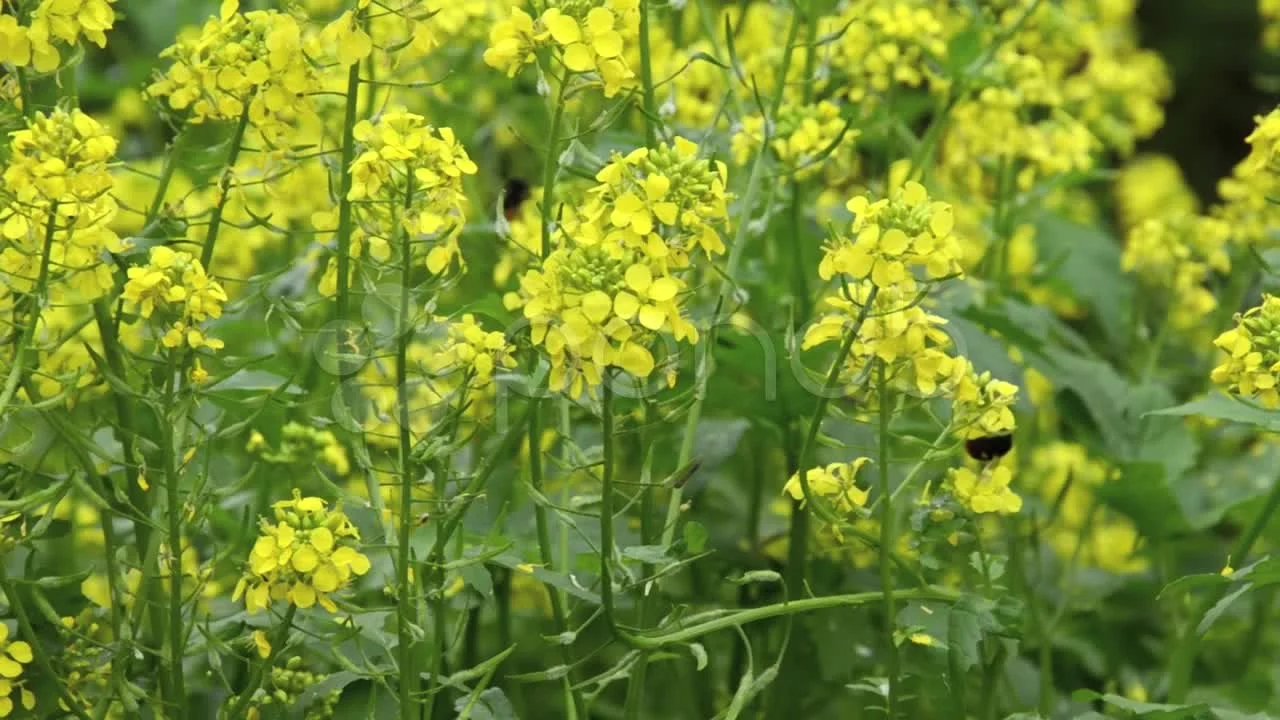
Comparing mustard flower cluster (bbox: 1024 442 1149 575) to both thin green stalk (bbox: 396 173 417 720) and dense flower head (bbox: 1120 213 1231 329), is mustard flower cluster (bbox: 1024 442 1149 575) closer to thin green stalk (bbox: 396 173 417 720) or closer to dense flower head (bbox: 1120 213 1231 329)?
dense flower head (bbox: 1120 213 1231 329)

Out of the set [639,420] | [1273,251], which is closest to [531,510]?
[639,420]

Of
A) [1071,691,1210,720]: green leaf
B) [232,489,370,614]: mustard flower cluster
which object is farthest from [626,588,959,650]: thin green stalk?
[232,489,370,614]: mustard flower cluster

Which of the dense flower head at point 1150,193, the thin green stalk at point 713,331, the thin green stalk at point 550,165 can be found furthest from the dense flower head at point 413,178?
the dense flower head at point 1150,193

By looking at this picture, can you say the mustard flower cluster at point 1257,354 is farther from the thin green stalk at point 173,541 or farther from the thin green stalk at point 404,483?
the thin green stalk at point 173,541

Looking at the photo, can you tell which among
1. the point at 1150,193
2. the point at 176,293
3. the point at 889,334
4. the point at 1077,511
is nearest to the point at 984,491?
the point at 889,334

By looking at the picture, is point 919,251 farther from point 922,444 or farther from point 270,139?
point 270,139

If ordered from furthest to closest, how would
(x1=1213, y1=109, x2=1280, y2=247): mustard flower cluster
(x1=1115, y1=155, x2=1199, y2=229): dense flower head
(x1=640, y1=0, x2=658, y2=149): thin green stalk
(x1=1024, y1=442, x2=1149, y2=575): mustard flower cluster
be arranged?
1. (x1=1115, y1=155, x2=1199, y2=229): dense flower head
2. (x1=1024, y1=442, x2=1149, y2=575): mustard flower cluster
3. (x1=1213, y1=109, x2=1280, y2=247): mustard flower cluster
4. (x1=640, y1=0, x2=658, y2=149): thin green stalk
